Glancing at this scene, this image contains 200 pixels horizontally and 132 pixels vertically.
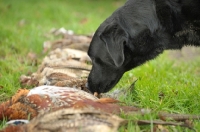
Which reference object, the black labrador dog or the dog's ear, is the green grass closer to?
the black labrador dog

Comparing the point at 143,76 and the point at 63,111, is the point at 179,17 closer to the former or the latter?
the point at 143,76

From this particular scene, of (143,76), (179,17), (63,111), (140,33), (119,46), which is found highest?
(179,17)

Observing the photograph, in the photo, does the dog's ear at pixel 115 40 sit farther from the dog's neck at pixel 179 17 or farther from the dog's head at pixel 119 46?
the dog's neck at pixel 179 17

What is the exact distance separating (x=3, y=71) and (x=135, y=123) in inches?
101

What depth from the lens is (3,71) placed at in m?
4.58

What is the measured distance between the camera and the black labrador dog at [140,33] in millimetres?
3361

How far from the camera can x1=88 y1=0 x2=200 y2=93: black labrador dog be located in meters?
3.36

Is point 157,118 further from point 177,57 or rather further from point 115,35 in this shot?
point 177,57

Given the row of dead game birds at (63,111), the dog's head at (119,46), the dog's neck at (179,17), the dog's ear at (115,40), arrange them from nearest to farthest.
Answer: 1. the row of dead game birds at (63,111)
2. the dog's ear at (115,40)
3. the dog's head at (119,46)
4. the dog's neck at (179,17)

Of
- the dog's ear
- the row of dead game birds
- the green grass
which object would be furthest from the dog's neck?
the row of dead game birds

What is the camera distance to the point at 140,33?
339 cm

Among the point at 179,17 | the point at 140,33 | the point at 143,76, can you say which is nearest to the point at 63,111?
the point at 140,33

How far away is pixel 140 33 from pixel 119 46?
33 cm

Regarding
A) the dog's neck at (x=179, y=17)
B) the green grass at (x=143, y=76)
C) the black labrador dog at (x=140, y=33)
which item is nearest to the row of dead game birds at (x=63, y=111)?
the green grass at (x=143, y=76)
